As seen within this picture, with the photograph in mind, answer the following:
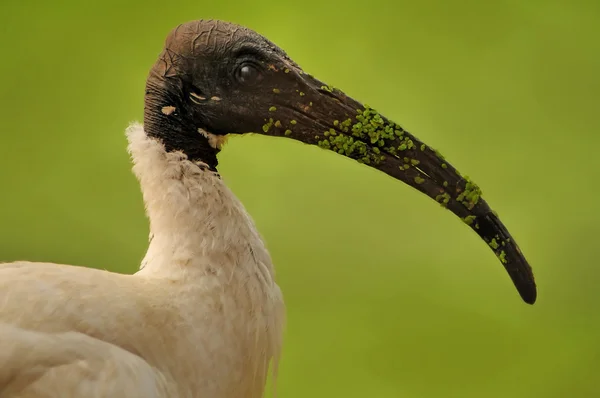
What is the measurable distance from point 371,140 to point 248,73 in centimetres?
28

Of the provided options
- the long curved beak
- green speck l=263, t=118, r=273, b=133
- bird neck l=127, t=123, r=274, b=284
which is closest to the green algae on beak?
the long curved beak

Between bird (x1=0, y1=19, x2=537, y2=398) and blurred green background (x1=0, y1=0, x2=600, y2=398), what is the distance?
1.37 meters

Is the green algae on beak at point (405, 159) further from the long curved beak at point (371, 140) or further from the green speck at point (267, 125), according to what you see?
the green speck at point (267, 125)

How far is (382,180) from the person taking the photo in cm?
311

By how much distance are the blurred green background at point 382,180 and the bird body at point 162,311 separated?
1392 millimetres

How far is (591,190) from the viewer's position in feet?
10.6

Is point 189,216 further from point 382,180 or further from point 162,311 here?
point 382,180

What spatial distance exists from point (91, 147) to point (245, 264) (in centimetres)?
160

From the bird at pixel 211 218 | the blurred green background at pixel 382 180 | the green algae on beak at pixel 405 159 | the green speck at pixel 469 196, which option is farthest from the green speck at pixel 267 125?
the blurred green background at pixel 382 180

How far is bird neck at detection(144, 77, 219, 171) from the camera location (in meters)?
1.64

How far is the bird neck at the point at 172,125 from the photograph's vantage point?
1.64 m

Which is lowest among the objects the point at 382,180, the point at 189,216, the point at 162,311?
the point at 162,311

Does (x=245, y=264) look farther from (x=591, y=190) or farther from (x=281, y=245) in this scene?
(x=591, y=190)

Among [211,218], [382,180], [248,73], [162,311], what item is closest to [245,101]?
[248,73]
